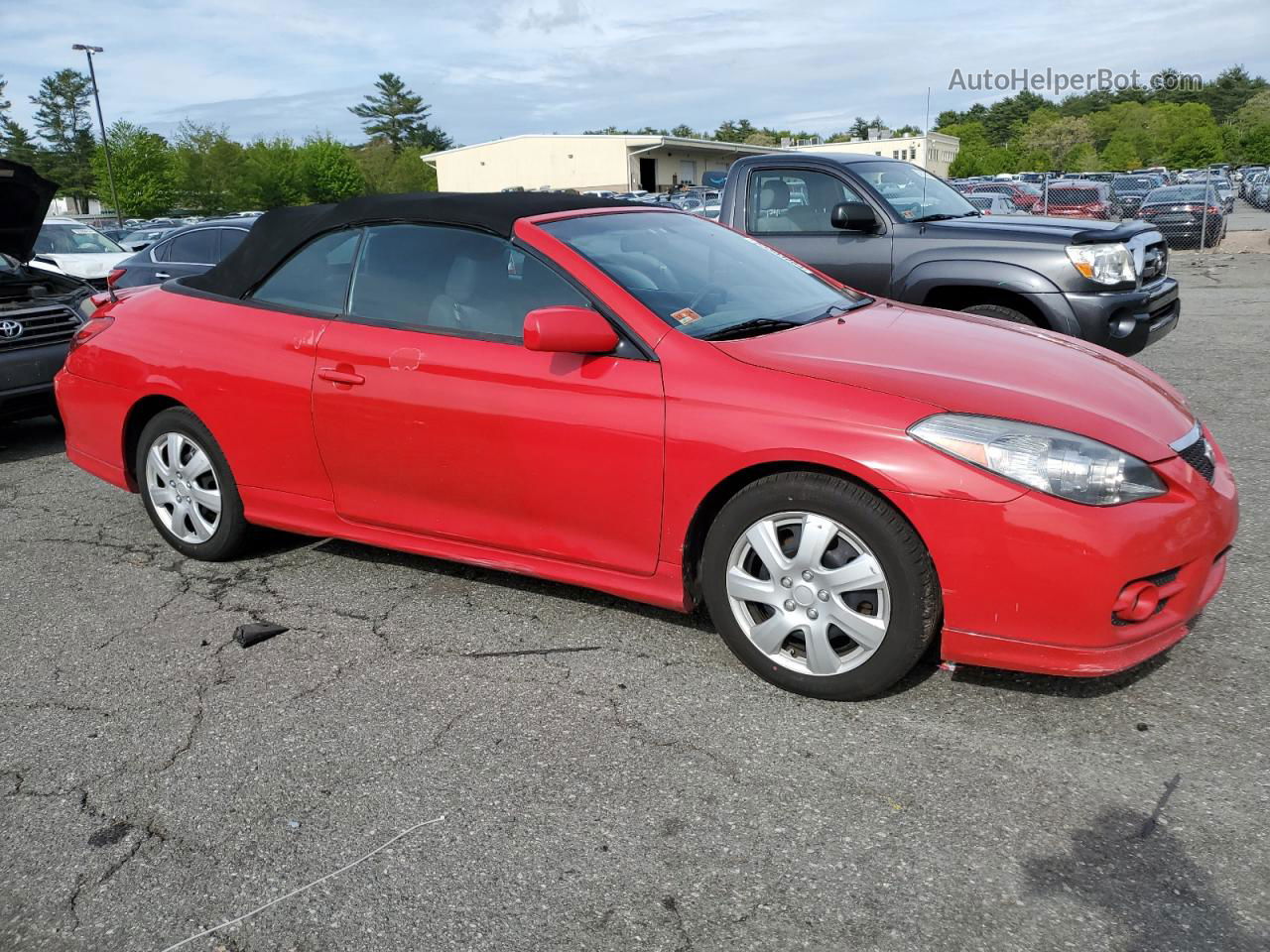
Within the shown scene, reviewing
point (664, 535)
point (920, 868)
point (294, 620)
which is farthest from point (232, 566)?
point (920, 868)

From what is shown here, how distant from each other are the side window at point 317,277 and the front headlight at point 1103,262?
4610 millimetres

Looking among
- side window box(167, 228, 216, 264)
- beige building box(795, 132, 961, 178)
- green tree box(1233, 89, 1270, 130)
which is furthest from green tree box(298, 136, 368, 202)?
green tree box(1233, 89, 1270, 130)

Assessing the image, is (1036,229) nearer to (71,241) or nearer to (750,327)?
(750,327)

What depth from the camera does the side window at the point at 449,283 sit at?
3.71m

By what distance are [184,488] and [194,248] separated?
315 inches

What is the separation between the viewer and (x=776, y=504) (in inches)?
124

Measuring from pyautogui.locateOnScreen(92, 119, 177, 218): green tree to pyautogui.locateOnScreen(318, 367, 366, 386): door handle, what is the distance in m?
59.0

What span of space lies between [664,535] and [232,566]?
2.31 metres

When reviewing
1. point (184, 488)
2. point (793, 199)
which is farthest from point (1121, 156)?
point (184, 488)

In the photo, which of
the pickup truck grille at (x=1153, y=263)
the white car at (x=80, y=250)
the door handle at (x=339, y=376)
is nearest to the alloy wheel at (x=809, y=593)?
the door handle at (x=339, y=376)

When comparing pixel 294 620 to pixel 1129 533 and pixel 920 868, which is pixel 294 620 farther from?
pixel 1129 533

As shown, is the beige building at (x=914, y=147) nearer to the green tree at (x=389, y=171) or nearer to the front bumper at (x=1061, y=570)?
the green tree at (x=389, y=171)

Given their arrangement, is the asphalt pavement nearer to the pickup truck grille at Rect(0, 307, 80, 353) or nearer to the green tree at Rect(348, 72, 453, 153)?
the pickup truck grille at Rect(0, 307, 80, 353)

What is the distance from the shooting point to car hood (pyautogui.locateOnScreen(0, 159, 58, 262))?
6.75 metres
